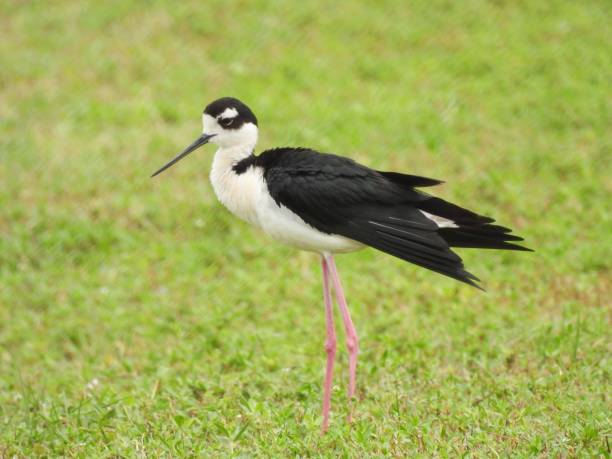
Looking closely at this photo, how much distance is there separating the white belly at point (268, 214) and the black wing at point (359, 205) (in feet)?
0.15

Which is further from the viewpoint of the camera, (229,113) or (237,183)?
(229,113)

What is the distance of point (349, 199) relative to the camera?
4324 mm

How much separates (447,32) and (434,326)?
5.57m

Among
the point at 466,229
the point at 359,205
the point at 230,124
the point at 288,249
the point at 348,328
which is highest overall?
the point at 230,124

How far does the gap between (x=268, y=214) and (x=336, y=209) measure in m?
0.33

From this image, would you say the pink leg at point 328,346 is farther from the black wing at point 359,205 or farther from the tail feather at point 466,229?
the tail feather at point 466,229

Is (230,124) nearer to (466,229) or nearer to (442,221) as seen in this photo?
(442,221)

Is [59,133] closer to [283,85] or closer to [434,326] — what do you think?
[283,85]

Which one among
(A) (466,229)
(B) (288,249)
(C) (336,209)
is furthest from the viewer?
(B) (288,249)

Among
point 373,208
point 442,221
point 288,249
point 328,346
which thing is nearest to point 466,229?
point 442,221

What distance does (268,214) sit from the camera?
4.34 metres

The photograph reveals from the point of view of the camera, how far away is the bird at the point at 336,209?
425 cm

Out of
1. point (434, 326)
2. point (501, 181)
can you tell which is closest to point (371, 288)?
point (434, 326)

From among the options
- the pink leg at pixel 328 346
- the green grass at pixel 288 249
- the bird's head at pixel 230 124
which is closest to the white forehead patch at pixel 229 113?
the bird's head at pixel 230 124
